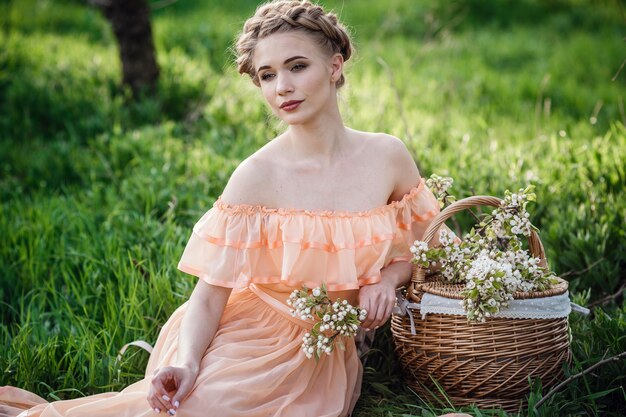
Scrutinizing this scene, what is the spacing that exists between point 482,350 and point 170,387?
3.39 feet

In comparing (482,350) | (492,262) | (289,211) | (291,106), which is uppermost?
(291,106)

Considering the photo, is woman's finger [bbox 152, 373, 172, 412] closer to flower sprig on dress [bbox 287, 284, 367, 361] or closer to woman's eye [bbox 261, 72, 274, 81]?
flower sprig on dress [bbox 287, 284, 367, 361]

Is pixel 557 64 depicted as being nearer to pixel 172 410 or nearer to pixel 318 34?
pixel 318 34

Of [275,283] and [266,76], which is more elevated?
[266,76]

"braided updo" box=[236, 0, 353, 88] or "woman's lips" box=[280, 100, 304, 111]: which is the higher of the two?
"braided updo" box=[236, 0, 353, 88]

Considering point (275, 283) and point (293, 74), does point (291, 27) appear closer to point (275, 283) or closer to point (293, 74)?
point (293, 74)

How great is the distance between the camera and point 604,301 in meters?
3.38

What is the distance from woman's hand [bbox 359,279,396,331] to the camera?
8.46ft

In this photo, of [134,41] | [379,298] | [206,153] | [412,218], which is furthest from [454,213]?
[134,41]

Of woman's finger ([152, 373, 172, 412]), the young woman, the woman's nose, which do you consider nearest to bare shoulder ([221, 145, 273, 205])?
the young woman

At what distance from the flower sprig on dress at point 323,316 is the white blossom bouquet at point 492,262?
0.33m

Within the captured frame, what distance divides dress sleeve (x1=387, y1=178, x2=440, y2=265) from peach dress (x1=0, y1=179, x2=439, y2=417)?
4 centimetres

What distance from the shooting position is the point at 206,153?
16.1ft

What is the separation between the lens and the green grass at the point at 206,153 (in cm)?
307
